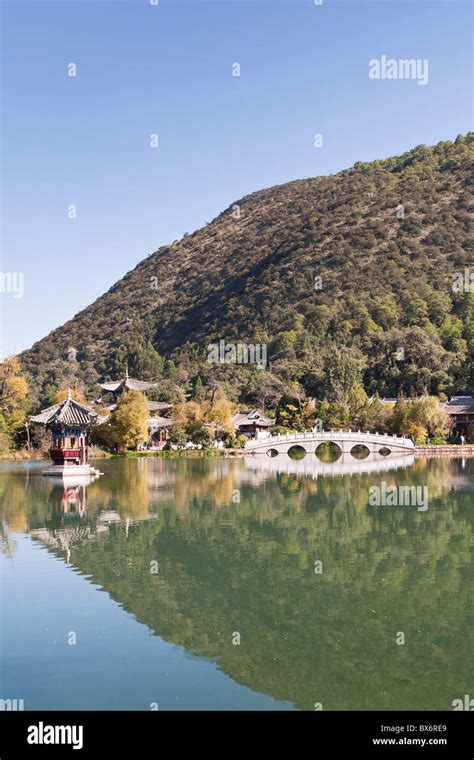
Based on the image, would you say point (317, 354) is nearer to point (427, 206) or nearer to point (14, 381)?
point (14, 381)

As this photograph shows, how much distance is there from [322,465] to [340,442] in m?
9.04

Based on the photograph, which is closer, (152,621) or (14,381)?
(152,621)

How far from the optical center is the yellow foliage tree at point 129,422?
155 ft

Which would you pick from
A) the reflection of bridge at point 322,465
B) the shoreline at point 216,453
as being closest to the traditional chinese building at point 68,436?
the reflection of bridge at point 322,465

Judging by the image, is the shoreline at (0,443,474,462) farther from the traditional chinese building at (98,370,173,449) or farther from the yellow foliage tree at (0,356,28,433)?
the traditional chinese building at (98,370,173,449)

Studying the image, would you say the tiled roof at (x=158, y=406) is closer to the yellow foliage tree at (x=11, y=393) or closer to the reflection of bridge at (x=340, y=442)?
the reflection of bridge at (x=340, y=442)

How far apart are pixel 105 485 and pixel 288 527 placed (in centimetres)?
1174

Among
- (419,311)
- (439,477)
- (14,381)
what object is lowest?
(439,477)

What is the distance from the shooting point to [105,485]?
89.6ft

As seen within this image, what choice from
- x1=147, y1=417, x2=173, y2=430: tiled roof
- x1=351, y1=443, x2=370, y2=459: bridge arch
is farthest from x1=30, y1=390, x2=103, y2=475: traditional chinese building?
x1=147, y1=417, x2=173, y2=430: tiled roof
